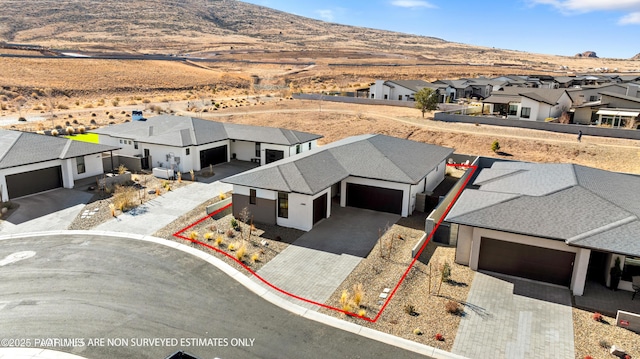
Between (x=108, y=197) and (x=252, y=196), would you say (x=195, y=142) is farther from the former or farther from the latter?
(x=252, y=196)

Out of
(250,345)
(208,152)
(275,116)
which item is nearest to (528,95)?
(275,116)

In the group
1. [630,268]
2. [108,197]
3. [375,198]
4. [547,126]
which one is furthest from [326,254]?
[547,126]

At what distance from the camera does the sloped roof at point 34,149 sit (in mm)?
29773

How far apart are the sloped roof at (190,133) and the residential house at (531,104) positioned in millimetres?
31864

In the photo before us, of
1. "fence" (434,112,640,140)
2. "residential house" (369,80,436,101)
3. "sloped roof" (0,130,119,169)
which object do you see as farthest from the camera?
"residential house" (369,80,436,101)

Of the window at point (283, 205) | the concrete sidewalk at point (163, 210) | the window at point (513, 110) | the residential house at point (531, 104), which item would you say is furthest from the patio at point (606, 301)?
the window at point (513, 110)

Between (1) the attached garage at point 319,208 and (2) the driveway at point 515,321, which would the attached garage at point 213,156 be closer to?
(1) the attached garage at point 319,208

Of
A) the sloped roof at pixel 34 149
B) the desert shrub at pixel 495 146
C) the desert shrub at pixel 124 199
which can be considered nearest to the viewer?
the desert shrub at pixel 124 199

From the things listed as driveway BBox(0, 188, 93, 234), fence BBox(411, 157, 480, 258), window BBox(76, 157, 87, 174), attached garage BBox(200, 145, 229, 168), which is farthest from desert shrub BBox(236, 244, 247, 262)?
window BBox(76, 157, 87, 174)

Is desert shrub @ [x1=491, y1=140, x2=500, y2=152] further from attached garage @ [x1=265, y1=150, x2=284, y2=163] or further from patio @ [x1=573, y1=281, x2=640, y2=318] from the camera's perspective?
patio @ [x1=573, y1=281, x2=640, y2=318]

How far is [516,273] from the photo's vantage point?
20453 mm

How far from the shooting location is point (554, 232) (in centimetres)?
1922

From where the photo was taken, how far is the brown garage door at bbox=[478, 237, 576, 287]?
19.6 metres

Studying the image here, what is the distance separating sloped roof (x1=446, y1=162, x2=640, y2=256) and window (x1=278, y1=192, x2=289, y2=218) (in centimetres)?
958
